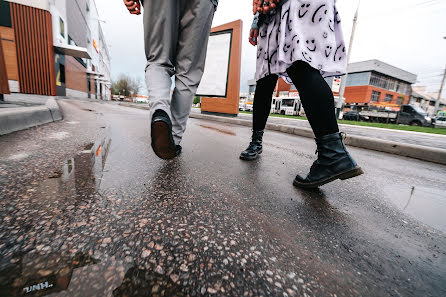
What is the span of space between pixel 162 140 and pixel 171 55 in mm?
705

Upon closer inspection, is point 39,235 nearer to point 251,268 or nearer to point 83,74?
point 251,268

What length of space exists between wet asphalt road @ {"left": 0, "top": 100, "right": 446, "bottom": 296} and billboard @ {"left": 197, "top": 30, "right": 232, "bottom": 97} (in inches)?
251

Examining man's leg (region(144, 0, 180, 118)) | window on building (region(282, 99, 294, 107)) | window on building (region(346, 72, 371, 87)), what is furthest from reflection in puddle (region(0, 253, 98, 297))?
window on building (region(346, 72, 371, 87))

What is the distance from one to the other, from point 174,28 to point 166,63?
247 millimetres

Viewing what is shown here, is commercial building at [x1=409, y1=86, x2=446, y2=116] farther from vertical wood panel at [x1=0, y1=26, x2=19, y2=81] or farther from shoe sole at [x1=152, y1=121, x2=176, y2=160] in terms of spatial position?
vertical wood panel at [x1=0, y1=26, x2=19, y2=81]

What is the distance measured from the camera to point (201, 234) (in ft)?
2.37

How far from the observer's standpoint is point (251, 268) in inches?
23.4

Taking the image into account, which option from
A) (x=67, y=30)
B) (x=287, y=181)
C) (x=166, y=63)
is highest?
(x=67, y=30)

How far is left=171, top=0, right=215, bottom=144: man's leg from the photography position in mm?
1432

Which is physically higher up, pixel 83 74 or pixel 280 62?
pixel 83 74

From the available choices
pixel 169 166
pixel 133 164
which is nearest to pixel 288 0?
pixel 169 166

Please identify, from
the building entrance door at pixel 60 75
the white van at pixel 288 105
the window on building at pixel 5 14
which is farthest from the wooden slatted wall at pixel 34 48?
the white van at pixel 288 105

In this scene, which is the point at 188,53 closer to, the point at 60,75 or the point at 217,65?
the point at 217,65

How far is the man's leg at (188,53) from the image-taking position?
4.70 ft
